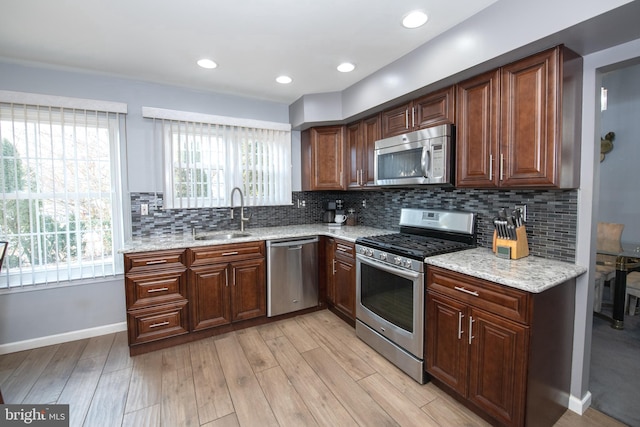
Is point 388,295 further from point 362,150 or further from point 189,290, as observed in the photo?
point 189,290

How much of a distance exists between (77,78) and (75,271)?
1.80 metres

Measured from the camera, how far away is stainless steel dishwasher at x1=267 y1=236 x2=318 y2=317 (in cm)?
294

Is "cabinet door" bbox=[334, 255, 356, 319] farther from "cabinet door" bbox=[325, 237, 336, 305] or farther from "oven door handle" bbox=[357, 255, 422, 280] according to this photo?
"oven door handle" bbox=[357, 255, 422, 280]

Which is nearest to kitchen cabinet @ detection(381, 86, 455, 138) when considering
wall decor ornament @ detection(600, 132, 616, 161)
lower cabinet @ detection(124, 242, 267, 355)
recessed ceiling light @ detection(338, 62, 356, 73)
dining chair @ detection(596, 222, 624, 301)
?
recessed ceiling light @ detection(338, 62, 356, 73)

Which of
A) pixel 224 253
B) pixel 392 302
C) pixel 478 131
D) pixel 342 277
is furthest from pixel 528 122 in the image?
pixel 224 253

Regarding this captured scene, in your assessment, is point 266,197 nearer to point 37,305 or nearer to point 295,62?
point 295,62

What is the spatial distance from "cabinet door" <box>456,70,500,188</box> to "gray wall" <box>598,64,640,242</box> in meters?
2.97

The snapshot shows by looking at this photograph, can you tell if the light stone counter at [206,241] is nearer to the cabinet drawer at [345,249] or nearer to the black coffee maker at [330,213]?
the cabinet drawer at [345,249]

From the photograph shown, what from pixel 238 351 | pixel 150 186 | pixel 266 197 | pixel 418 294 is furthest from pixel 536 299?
pixel 150 186

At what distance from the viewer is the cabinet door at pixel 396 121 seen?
2.50m

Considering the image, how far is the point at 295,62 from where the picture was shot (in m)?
2.47

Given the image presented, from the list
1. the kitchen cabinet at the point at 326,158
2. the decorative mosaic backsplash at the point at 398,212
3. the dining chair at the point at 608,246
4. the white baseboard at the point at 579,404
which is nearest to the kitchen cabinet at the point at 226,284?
the decorative mosaic backsplash at the point at 398,212

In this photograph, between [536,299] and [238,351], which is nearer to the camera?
[536,299]

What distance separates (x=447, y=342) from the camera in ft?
6.03
